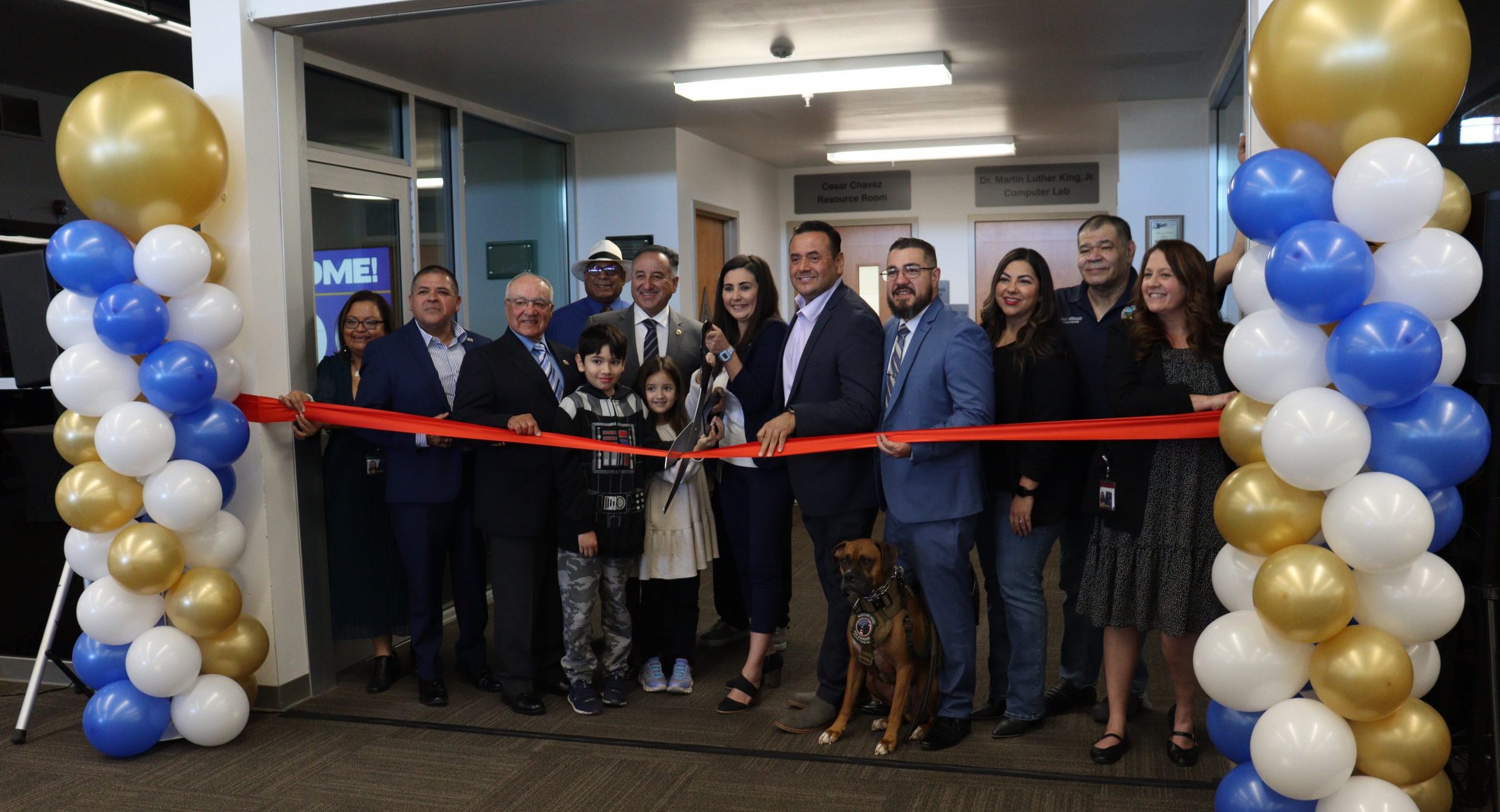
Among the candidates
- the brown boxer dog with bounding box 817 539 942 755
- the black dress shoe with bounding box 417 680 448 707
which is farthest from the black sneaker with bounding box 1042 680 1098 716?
the black dress shoe with bounding box 417 680 448 707

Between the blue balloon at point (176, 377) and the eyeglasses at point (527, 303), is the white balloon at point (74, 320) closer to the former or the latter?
the blue balloon at point (176, 377)

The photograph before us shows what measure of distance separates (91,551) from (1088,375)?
3.16 m

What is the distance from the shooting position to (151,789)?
10.5 ft

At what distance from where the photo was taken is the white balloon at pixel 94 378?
330cm

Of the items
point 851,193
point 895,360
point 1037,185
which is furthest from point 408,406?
point 1037,185

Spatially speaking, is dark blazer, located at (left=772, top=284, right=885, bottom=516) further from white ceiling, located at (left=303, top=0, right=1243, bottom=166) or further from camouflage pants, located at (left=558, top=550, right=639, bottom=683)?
white ceiling, located at (left=303, top=0, right=1243, bottom=166)

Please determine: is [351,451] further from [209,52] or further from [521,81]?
[521,81]

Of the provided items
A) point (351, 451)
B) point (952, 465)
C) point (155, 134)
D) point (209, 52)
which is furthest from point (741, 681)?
point (209, 52)

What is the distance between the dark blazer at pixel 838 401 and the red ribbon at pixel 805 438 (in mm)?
52

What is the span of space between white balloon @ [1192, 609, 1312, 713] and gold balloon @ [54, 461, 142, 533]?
308 cm

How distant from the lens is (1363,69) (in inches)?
92.5

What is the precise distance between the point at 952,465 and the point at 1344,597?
121 centimetres

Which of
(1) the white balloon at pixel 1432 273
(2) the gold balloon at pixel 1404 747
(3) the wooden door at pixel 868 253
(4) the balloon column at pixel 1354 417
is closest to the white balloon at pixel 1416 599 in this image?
(4) the balloon column at pixel 1354 417

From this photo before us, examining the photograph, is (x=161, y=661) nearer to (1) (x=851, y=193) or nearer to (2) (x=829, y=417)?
(2) (x=829, y=417)
